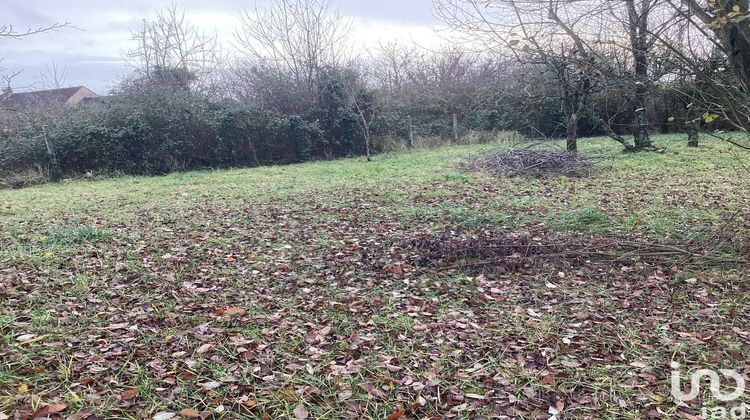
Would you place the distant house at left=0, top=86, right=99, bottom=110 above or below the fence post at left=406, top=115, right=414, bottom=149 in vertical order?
above

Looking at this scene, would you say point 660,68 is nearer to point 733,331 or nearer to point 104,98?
point 733,331

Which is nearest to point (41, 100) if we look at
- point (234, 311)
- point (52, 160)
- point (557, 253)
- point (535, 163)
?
point (52, 160)

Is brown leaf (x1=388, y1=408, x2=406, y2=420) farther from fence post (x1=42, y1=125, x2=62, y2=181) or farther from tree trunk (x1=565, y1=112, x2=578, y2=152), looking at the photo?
fence post (x1=42, y1=125, x2=62, y2=181)

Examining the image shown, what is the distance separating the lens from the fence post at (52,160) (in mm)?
11828

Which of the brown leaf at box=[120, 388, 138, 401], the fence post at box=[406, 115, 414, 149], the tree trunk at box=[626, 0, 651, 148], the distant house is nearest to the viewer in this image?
the brown leaf at box=[120, 388, 138, 401]

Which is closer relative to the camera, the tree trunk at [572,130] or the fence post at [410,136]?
the tree trunk at [572,130]

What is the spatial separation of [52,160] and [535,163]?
36.8ft

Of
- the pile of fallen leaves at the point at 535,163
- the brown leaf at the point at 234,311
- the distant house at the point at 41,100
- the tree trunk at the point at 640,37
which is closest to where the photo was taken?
the brown leaf at the point at 234,311

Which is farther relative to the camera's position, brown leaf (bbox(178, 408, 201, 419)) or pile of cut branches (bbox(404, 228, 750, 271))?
pile of cut branches (bbox(404, 228, 750, 271))

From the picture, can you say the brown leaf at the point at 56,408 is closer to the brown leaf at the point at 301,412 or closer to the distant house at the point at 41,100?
the brown leaf at the point at 301,412

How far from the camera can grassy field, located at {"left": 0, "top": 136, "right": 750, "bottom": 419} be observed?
2266mm

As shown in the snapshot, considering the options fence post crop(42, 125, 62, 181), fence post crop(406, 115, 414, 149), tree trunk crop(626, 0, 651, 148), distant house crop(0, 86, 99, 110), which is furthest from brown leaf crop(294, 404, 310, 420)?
fence post crop(406, 115, 414, 149)

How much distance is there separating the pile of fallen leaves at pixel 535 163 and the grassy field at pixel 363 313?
2705 millimetres

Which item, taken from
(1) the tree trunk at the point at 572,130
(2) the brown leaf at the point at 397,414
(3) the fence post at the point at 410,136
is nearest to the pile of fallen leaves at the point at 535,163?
(1) the tree trunk at the point at 572,130
